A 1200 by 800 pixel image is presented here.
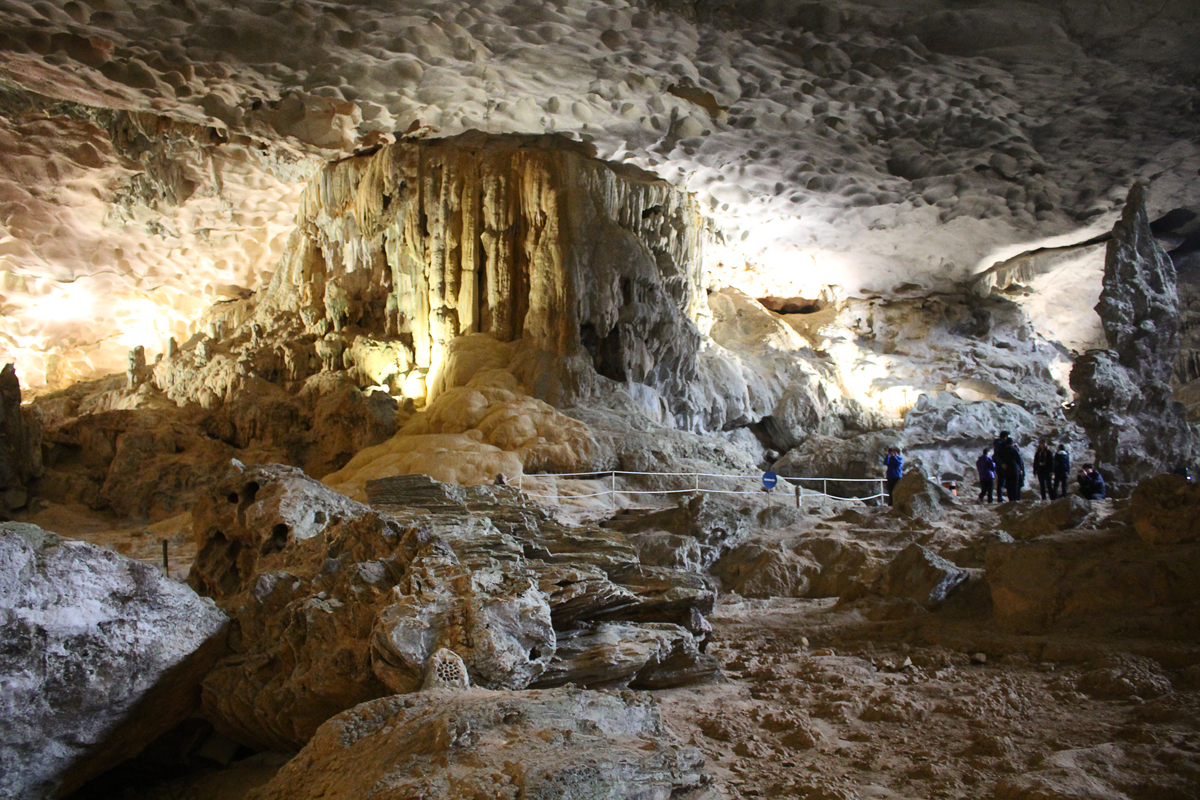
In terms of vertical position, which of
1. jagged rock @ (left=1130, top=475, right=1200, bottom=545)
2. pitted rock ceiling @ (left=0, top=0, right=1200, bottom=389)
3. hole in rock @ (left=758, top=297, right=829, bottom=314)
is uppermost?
pitted rock ceiling @ (left=0, top=0, right=1200, bottom=389)

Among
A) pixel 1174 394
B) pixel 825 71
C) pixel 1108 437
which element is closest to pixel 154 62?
pixel 825 71

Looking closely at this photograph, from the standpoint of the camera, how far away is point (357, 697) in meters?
4.11

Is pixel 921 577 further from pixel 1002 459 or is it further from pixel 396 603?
pixel 1002 459

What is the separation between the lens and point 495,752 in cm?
290

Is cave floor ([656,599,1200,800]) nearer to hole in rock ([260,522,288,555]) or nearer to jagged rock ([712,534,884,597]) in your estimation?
jagged rock ([712,534,884,597])

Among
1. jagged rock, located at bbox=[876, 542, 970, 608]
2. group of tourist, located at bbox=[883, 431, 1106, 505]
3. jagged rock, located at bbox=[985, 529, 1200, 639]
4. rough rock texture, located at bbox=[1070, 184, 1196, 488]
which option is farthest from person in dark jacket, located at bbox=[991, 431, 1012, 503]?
jagged rock, located at bbox=[985, 529, 1200, 639]

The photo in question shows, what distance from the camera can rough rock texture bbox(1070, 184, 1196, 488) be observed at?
14398 millimetres

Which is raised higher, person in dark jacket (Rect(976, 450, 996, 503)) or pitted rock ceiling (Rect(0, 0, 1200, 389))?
pitted rock ceiling (Rect(0, 0, 1200, 389))

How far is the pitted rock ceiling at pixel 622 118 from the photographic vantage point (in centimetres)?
1244

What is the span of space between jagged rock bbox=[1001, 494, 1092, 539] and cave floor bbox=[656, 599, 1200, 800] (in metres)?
3.24

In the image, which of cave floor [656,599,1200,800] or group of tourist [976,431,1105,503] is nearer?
cave floor [656,599,1200,800]

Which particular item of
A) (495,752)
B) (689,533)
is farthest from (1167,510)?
(495,752)

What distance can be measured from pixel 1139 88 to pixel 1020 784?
14.9 metres

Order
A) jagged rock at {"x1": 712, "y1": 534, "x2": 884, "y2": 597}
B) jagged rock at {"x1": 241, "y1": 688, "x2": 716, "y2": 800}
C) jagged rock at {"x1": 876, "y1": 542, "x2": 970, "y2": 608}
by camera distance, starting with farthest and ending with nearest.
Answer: jagged rock at {"x1": 712, "y1": 534, "x2": 884, "y2": 597}, jagged rock at {"x1": 876, "y1": 542, "x2": 970, "y2": 608}, jagged rock at {"x1": 241, "y1": 688, "x2": 716, "y2": 800}
